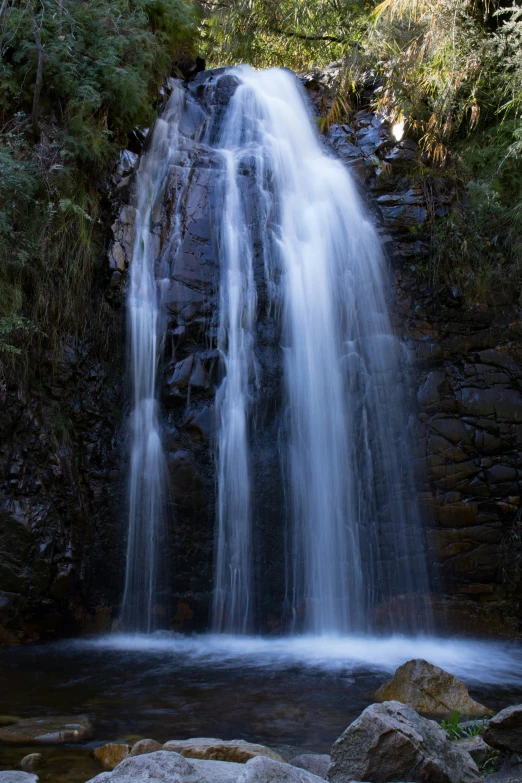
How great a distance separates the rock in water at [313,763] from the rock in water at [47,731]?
1.33 metres

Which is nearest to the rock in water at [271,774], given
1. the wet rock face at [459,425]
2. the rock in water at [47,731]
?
the rock in water at [47,731]

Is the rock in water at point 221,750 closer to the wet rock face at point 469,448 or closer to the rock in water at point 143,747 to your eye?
the rock in water at point 143,747

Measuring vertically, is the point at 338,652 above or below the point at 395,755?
above

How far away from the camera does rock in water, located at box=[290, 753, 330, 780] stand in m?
3.18

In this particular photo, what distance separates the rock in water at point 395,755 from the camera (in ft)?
8.78

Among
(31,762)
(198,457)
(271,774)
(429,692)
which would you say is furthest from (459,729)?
(198,457)

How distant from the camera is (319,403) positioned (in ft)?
24.7

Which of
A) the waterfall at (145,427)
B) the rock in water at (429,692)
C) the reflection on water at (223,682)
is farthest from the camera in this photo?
the waterfall at (145,427)

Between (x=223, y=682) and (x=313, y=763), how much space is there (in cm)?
193

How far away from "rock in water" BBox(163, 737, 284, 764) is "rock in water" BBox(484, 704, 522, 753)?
3.47ft

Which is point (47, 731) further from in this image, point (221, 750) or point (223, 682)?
point (223, 682)

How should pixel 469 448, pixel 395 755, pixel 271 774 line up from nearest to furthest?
pixel 271 774 < pixel 395 755 < pixel 469 448

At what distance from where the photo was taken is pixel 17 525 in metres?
6.41

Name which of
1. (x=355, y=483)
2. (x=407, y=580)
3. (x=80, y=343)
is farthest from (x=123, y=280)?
(x=407, y=580)
